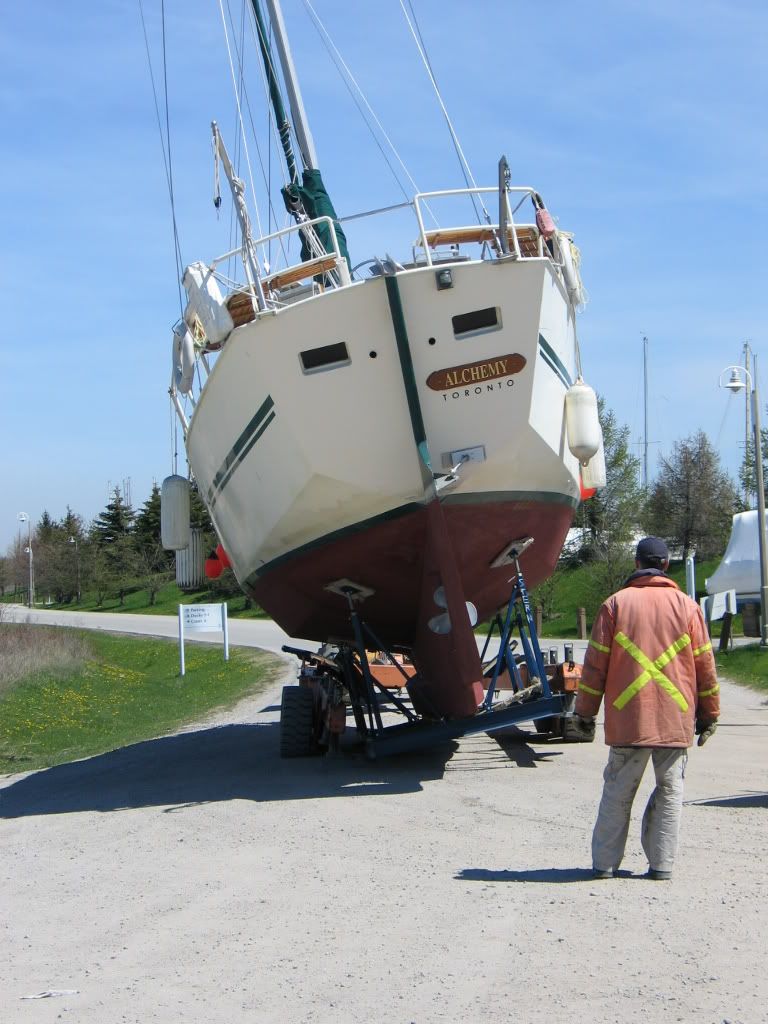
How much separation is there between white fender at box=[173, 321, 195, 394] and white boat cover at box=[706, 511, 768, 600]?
2000 cm

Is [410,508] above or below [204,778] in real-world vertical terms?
above

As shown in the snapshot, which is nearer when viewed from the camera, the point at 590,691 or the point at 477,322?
the point at 590,691

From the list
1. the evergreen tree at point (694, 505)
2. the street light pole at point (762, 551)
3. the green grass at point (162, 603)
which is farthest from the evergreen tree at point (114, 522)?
the street light pole at point (762, 551)

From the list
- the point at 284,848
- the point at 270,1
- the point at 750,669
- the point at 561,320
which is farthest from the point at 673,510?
the point at 284,848

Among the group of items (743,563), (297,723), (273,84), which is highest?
(273,84)

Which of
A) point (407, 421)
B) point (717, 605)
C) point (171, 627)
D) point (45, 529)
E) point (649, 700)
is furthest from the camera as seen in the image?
point (45, 529)

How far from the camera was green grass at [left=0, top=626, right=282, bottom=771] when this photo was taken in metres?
15.0

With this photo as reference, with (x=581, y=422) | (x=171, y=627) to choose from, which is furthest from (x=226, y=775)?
(x=171, y=627)

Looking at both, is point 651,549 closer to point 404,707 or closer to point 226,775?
point 404,707

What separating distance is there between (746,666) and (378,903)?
1487 centimetres

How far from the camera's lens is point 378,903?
5363 millimetres

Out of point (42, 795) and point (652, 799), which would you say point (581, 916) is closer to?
point (652, 799)

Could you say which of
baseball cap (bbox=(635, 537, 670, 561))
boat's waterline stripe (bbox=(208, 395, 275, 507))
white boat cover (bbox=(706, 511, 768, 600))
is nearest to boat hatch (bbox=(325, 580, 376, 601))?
boat's waterline stripe (bbox=(208, 395, 275, 507))

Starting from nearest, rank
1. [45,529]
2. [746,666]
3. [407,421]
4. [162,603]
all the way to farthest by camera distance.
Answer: [407,421], [746,666], [162,603], [45,529]
